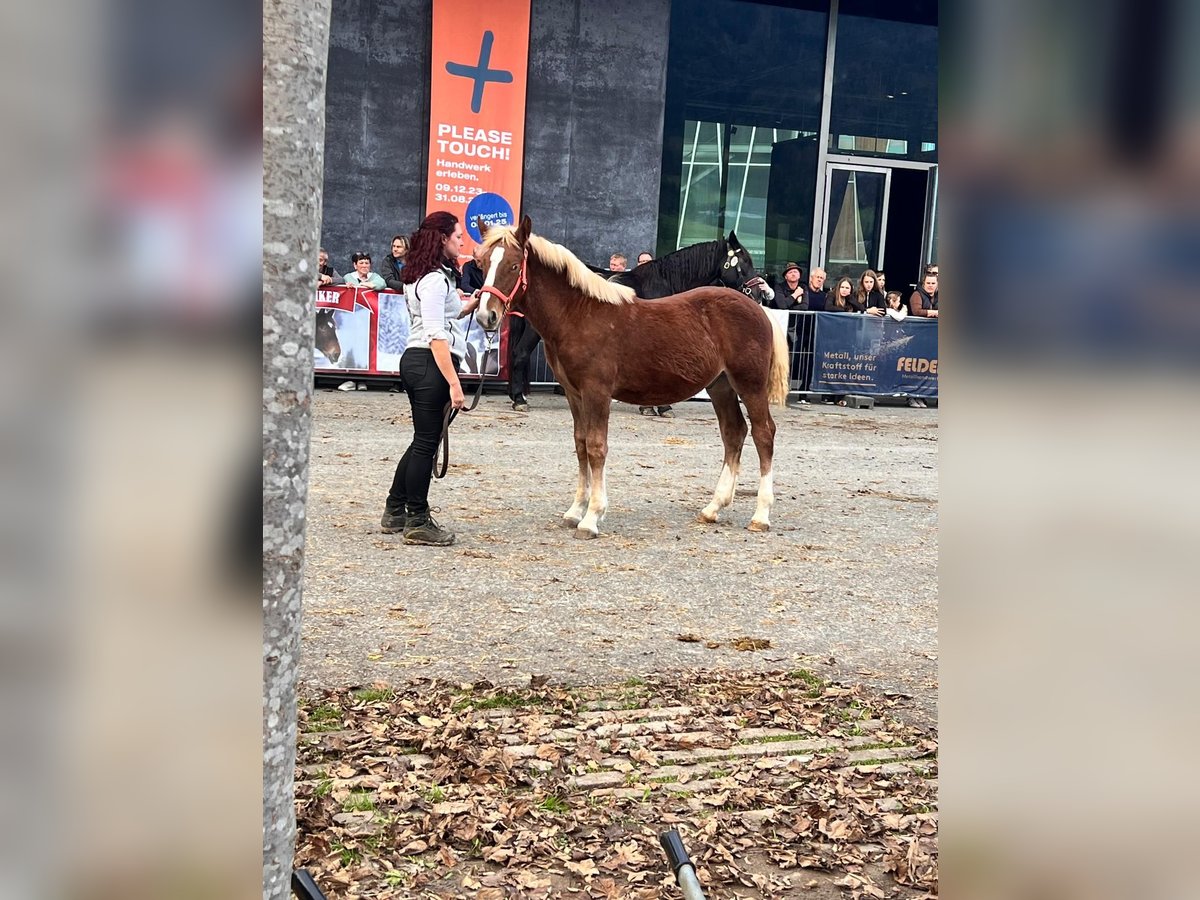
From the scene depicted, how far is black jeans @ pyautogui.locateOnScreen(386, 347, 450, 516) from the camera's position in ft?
25.2

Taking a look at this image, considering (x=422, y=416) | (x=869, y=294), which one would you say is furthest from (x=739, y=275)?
(x=422, y=416)

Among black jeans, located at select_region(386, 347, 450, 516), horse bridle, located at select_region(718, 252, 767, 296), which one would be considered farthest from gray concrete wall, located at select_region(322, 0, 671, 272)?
black jeans, located at select_region(386, 347, 450, 516)

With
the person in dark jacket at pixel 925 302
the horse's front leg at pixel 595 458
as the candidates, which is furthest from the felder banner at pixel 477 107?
the horse's front leg at pixel 595 458

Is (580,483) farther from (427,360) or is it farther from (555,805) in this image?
(555,805)

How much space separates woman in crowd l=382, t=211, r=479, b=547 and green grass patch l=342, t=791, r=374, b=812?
3967 mm

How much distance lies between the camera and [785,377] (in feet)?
29.9

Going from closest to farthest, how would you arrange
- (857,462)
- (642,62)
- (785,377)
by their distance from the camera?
(785,377), (857,462), (642,62)

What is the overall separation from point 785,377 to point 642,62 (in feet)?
44.3
